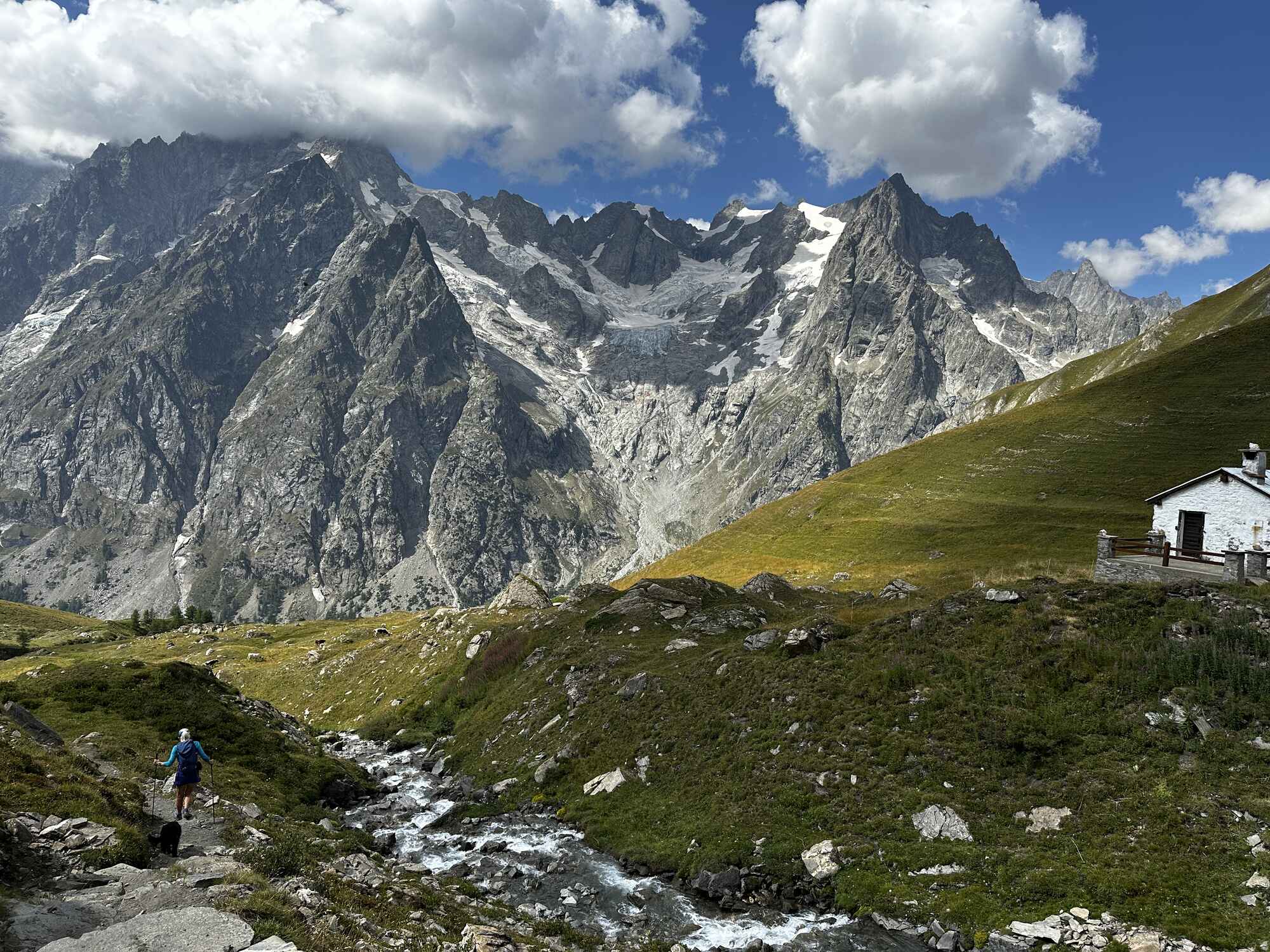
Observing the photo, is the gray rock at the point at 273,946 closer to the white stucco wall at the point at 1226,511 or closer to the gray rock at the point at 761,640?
the gray rock at the point at 761,640

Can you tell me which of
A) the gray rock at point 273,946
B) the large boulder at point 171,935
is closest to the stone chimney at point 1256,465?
the gray rock at point 273,946

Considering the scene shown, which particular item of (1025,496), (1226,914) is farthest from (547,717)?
(1025,496)

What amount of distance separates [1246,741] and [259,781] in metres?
41.6

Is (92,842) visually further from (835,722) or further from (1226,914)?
(1226,914)

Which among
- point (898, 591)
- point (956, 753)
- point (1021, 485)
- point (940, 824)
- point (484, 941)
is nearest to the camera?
point (484, 941)

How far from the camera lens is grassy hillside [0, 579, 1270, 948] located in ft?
62.7

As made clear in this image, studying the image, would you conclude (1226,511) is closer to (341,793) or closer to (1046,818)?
(1046,818)

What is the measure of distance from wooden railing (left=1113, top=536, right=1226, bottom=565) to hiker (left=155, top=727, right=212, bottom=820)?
5518 cm

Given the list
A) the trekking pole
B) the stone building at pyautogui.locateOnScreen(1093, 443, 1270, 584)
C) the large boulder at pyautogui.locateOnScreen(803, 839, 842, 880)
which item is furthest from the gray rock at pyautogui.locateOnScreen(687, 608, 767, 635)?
the trekking pole

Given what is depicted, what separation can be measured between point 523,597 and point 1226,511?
64.0 metres

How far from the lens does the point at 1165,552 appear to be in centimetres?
4419

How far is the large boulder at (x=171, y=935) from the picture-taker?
12.6m

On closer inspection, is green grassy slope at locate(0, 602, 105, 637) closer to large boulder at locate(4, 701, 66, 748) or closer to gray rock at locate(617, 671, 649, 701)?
large boulder at locate(4, 701, 66, 748)

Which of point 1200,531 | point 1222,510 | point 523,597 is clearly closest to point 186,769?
point 523,597
